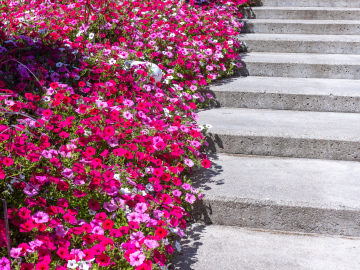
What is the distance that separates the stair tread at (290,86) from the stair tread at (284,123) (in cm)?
21

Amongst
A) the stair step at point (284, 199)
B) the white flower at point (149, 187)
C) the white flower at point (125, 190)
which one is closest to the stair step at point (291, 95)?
the stair step at point (284, 199)

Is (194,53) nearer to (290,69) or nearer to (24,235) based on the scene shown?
(290,69)

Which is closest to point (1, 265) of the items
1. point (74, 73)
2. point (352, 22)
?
point (74, 73)

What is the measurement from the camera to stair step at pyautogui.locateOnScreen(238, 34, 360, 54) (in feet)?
15.7

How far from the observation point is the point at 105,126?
8.39 feet

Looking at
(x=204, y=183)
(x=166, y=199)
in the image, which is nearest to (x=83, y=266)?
(x=166, y=199)

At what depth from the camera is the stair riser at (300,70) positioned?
4.19 metres

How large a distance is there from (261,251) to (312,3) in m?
5.31

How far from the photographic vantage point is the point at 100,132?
2.42m

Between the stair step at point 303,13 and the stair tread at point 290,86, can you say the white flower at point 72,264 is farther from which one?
the stair step at point 303,13

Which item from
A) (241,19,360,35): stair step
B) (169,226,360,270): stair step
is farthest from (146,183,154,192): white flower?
(241,19,360,35): stair step

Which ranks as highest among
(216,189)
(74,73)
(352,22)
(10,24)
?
(352,22)

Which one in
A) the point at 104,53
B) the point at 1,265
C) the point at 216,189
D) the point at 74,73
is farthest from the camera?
the point at 104,53

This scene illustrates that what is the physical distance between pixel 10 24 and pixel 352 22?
15.5 ft
